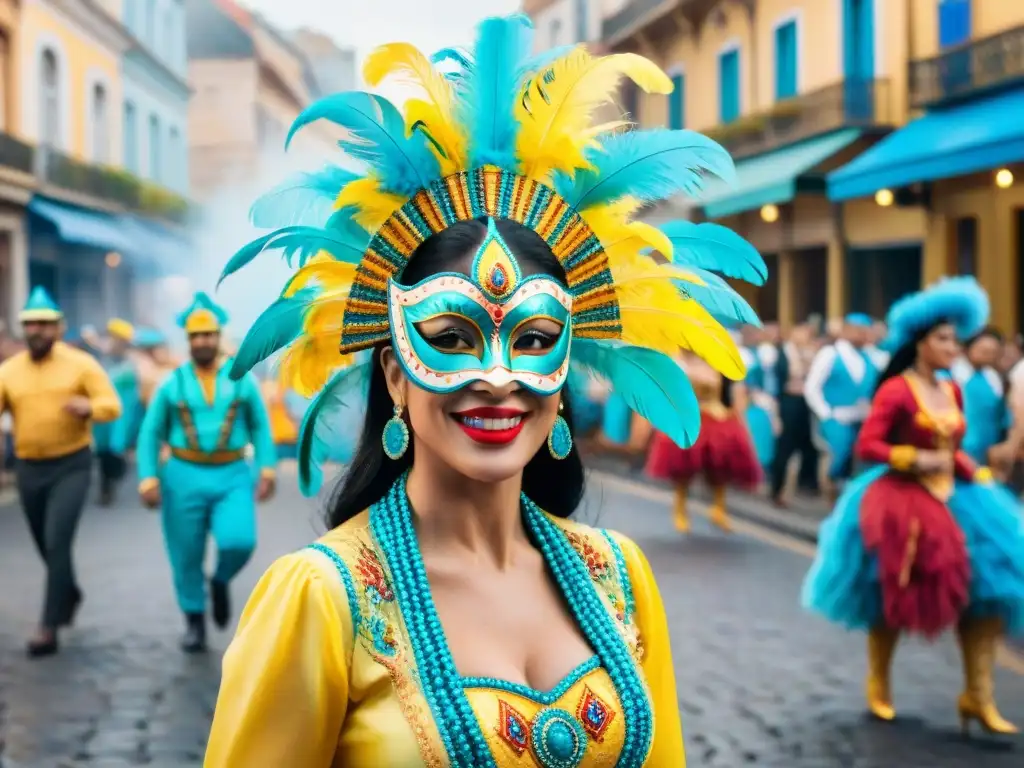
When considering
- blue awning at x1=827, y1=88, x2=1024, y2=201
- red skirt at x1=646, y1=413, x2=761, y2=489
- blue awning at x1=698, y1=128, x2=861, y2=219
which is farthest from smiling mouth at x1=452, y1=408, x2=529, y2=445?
blue awning at x1=698, y1=128, x2=861, y2=219

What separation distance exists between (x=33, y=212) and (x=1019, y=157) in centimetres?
1929

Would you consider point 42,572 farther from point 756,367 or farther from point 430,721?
point 430,721

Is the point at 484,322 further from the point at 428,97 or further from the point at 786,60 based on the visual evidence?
the point at 786,60

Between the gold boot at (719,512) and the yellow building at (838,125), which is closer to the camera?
the gold boot at (719,512)

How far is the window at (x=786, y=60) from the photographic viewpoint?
1029 inches

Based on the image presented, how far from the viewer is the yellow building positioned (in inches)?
770

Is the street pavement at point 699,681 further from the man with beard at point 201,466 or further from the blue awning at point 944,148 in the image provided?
the blue awning at point 944,148

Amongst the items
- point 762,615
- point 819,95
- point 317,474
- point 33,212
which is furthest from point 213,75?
point 317,474

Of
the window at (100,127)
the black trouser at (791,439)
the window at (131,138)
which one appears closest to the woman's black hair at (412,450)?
the black trouser at (791,439)

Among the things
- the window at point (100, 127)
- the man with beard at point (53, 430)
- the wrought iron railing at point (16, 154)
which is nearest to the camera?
the man with beard at point (53, 430)

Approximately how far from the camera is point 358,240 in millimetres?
2797

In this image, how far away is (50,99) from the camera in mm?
31281

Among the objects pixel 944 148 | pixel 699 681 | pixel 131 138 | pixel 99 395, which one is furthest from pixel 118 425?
pixel 131 138

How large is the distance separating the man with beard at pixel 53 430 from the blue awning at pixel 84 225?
20.1 m
